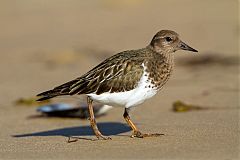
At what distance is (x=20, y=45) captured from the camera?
43.7 ft

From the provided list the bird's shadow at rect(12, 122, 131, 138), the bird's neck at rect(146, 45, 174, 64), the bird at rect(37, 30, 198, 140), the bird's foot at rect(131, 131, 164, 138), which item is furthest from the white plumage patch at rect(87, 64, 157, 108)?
the bird's shadow at rect(12, 122, 131, 138)

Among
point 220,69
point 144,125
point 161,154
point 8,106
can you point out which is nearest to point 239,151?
point 161,154

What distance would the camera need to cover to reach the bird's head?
238 inches

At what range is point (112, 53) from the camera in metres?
11.7

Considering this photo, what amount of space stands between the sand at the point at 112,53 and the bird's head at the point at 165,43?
0.76m

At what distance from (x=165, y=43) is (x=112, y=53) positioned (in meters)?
5.63

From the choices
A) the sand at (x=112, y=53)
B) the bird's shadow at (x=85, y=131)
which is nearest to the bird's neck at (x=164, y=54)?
the sand at (x=112, y=53)

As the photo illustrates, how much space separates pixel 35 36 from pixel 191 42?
394 cm

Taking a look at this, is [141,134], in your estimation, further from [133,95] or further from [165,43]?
[165,43]

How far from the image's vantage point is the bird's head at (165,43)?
19.8 feet

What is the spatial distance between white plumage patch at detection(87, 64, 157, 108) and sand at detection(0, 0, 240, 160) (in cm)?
34

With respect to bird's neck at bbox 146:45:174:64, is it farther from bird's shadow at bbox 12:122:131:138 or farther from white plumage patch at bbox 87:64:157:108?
bird's shadow at bbox 12:122:131:138

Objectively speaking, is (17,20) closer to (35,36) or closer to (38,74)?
(35,36)

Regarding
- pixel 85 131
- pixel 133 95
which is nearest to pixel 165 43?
pixel 133 95
